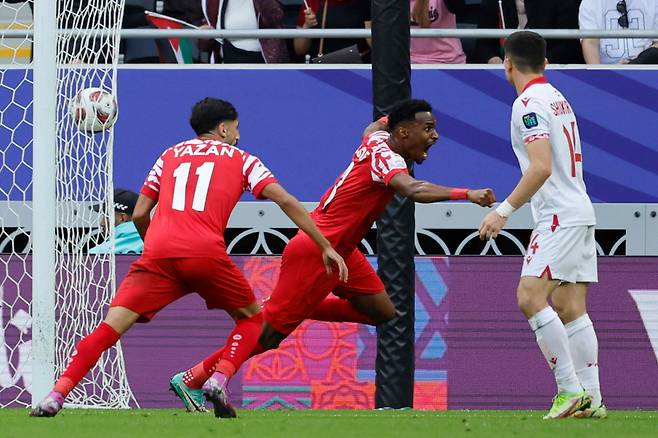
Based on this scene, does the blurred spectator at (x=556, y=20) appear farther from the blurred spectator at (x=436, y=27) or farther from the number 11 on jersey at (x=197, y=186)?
the number 11 on jersey at (x=197, y=186)

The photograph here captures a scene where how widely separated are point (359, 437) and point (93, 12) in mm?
4926

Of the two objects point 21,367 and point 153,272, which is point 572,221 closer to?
point 153,272

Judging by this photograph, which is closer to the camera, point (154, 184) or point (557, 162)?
point (557, 162)

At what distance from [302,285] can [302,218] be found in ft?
3.38

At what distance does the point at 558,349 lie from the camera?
28.1 ft

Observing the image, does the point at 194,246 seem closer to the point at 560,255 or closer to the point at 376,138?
the point at 376,138

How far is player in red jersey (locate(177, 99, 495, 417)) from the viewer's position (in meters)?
9.34

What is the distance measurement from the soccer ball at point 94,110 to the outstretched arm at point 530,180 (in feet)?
11.1

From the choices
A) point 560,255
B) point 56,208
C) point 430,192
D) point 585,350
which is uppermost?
point 430,192

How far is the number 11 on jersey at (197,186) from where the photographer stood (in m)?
8.84

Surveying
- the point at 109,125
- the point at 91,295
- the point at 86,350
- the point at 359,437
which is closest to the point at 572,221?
the point at 359,437

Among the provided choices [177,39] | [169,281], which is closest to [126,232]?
[177,39]

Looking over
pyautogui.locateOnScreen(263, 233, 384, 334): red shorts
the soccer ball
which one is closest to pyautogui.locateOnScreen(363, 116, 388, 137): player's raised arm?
pyautogui.locateOnScreen(263, 233, 384, 334): red shorts

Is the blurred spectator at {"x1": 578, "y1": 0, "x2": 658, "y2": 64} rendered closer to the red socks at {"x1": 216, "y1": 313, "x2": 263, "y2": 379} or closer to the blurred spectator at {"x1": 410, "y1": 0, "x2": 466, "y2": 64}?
the blurred spectator at {"x1": 410, "y1": 0, "x2": 466, "y2": 64}
